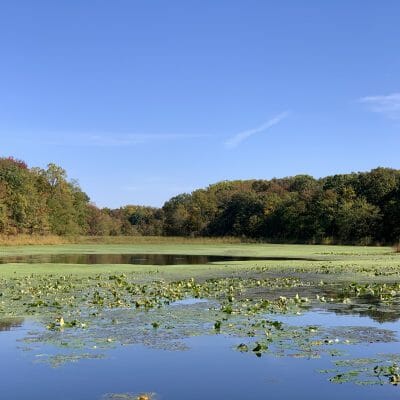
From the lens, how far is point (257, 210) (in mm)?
83062

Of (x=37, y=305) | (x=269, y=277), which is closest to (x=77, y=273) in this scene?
(x=269, y=277)

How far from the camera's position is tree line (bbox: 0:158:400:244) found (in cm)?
6197

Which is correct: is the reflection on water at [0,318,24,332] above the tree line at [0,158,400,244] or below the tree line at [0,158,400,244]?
below

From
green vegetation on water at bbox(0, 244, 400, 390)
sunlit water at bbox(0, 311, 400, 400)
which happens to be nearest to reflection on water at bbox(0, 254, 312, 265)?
green vegetation on water at bbox(0, 244, 400, 390)

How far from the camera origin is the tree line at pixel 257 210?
6197 cm

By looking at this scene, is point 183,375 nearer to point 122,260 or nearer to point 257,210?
point 122,260

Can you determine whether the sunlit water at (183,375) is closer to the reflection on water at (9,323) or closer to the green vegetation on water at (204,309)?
the green vegetation on water at (204,309)

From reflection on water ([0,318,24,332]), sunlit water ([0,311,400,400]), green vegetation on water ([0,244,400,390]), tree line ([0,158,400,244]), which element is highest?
tree line ([0,158,400,244])

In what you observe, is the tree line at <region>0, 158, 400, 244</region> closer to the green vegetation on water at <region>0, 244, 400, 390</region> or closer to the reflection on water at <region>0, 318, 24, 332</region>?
the green vegetation on water at <region>0, 244, 400, 390</region>

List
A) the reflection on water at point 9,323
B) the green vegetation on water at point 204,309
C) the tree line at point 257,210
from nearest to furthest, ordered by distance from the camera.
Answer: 1. the green vegetation on water at point 204,309
2. the reflection on water at point 9,323
3. the tree line at point 257,210

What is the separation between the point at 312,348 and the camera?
30.1ft

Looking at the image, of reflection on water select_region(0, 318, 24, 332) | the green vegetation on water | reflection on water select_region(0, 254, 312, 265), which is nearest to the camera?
the green vegetation on water

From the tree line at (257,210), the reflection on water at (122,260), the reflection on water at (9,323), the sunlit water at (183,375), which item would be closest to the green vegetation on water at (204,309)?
the reflection on water at (9,323)

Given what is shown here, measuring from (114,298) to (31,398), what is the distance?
8.21 metres
